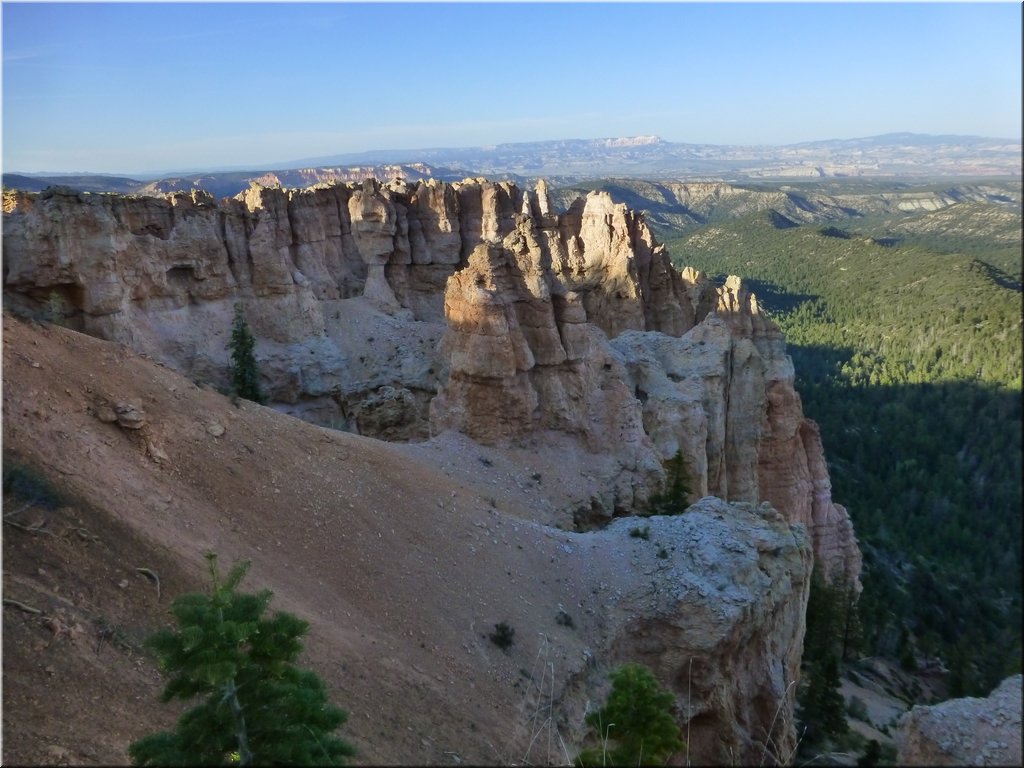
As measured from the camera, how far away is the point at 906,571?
43.6m

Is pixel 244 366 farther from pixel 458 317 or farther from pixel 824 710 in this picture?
pixel 824 710

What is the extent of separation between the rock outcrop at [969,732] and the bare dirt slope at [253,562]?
678cm

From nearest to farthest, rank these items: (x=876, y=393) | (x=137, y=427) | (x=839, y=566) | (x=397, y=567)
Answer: (x=137, y=427)
(x=397, y=567)
(x=839, y=566)
(x=876, y=393)

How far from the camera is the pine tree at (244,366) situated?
93.1ft

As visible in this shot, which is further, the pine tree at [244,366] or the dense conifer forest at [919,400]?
the pine tree at [244,366]

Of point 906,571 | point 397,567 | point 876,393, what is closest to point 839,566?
point 906,571

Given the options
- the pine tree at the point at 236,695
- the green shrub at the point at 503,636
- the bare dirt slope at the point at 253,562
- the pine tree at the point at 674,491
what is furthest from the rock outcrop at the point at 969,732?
the pine tree at the point at 674,491

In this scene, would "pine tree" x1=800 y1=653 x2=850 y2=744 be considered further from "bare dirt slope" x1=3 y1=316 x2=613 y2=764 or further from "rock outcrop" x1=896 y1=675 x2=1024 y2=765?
"rock outcrop" x1=896 y1=675 x2=1024 y2=765

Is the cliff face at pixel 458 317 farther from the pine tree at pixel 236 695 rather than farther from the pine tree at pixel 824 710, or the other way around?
the pine tree at pixel 236 695

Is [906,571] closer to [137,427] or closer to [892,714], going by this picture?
[892,714]

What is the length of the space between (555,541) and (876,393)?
61328 mm

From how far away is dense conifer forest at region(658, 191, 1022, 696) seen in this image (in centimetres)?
603

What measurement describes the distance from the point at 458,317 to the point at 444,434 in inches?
168

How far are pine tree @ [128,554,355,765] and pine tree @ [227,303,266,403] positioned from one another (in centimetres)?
2235
